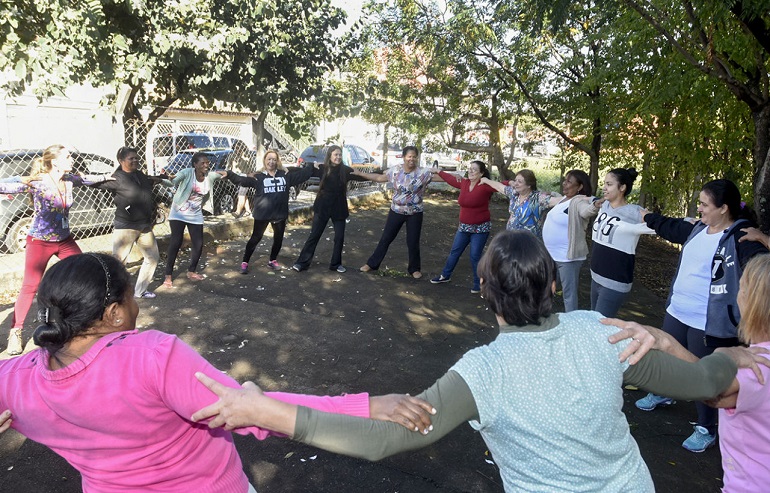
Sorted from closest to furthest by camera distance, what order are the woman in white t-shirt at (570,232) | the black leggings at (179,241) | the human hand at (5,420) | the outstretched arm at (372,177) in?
the human hand at (5,420)
the woman in white t-shirt at (570,232)
the black leggings at (179,241)
the outstretched arm at (372,177)

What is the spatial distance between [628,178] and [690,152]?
4745mm

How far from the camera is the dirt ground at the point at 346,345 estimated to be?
340 cm

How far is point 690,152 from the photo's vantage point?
879 cm

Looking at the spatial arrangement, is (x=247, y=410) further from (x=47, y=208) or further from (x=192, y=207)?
(x=192, y=207)

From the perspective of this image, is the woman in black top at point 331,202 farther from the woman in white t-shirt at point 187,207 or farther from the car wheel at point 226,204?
the car wheel at point 226,204

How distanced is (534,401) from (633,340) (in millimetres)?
360

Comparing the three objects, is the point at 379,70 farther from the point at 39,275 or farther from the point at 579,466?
the point at 579,466

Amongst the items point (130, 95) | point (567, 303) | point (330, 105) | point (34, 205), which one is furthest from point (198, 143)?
point (567, 303)

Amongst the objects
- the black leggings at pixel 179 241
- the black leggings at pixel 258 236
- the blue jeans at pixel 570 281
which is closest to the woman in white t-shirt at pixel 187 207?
the black leggings at pixel 179 241

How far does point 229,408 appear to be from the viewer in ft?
4.96

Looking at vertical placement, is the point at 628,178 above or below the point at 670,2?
below

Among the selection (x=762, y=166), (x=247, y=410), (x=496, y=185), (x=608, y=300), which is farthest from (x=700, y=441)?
(x=496, y=185)

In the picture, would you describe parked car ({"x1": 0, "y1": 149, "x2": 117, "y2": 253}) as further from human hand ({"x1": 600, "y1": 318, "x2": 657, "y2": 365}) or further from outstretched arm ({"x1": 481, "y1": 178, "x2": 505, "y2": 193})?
human hand ({"x1": 600, "y1": 318, "x2": 657, "y2": 365})

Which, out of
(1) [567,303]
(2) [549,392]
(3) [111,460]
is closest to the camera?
(2) [549,392]
